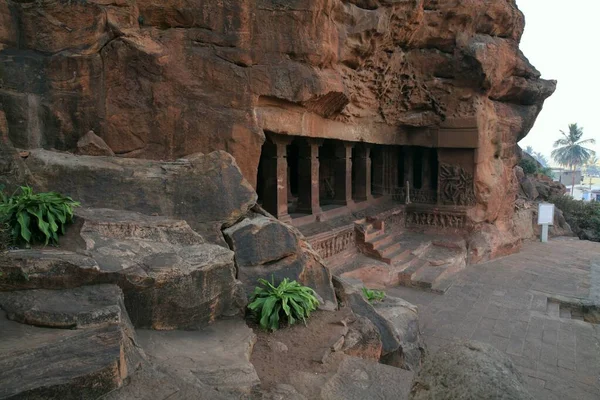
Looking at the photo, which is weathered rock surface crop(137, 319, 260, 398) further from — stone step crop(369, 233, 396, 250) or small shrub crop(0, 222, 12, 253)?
stone step crop(369, 233, 396, 250)

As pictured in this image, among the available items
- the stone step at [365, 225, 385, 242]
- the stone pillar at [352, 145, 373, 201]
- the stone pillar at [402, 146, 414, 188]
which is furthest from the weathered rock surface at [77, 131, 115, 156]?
the stone pillar at [402, 146, 414, 188]

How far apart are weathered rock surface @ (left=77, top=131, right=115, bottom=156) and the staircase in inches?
226

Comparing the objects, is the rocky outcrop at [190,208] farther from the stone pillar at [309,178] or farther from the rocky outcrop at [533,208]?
the rocky outcrop at [533,208]

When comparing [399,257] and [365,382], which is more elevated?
[365,382]

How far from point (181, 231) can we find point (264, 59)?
4.19 meters

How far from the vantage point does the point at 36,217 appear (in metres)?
3.81

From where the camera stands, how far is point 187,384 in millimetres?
2936

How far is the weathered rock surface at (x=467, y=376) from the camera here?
1.93 m

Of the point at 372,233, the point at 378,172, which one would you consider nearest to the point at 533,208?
the point at 378,172

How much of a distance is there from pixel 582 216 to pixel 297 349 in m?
24.6

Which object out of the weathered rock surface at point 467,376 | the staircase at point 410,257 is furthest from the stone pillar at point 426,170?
the weathered rock surface at point 467,376

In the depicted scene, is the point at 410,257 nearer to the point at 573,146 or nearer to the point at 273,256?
the point at 273,256

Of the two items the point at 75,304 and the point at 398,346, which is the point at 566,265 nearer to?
the point at 398,346

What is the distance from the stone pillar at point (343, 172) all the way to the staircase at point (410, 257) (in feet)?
3.21
